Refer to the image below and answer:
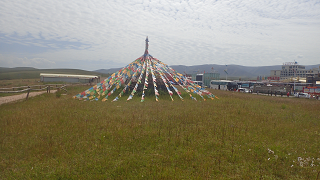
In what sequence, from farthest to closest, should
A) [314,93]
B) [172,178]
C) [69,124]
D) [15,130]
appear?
[314,93], [69,124], [15,130], [172,178]

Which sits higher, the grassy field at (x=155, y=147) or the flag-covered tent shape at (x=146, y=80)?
the flag-covered tent shape at (x=146, y=80)

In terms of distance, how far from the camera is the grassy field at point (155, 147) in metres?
4.41

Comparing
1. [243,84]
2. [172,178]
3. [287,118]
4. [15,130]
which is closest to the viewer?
[172,178]

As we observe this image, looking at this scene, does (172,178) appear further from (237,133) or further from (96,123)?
(96,123)

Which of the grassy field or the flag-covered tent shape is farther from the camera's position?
the flag-covered tent shape

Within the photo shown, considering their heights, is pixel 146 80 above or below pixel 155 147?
above

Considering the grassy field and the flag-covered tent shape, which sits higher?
the flag-covered tent shape

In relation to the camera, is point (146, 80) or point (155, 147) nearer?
point (155, 147)

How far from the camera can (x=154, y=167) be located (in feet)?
14.9

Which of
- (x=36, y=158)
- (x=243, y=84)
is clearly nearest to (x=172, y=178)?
(x=36, y=158)

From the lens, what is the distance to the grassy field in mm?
4410

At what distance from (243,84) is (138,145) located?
165 feet

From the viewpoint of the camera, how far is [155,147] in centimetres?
567

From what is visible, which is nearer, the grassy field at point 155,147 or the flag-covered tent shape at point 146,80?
the grassy field at point 155,147
